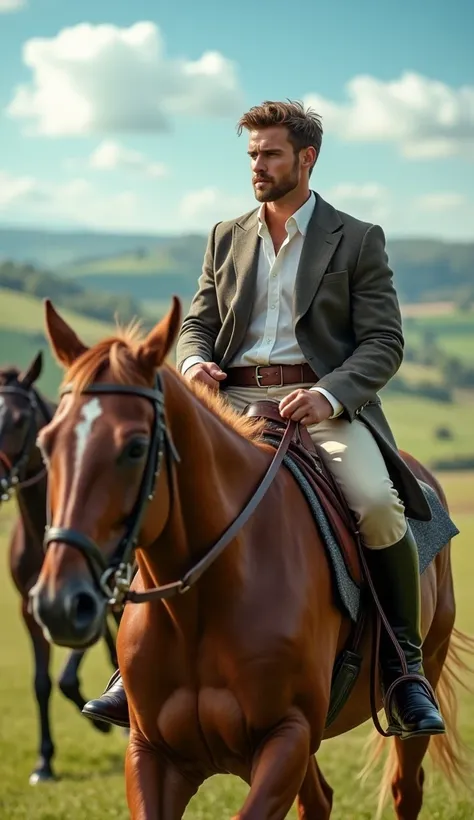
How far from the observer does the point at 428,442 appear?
73500 mm

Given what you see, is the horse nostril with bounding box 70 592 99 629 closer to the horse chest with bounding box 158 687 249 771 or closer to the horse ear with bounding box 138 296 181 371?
the horse ear with bounding box 138 296 181 371

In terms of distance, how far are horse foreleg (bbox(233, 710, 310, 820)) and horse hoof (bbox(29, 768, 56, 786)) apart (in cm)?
705

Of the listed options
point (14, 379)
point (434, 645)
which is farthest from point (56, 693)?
point (434, 645)

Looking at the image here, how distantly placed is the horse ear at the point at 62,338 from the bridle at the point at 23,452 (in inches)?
240

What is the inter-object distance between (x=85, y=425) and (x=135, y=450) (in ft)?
0.56

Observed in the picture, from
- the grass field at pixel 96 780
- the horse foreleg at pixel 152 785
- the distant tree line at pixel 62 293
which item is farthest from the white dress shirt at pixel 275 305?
the distant tree line at pixel 62 293

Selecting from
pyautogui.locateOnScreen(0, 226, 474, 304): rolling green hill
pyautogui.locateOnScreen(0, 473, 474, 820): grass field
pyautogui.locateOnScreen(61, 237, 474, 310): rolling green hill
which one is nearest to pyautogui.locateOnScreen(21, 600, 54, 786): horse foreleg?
pyautogui.locateOnScreen(0, 473, 474, 820): grass field

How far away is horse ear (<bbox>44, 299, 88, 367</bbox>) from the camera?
13.3 ft

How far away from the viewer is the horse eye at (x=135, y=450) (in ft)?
12.2

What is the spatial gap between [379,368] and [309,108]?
4.16 feet

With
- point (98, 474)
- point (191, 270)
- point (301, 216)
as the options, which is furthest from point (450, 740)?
point (191, 270)

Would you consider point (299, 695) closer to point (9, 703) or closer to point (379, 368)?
point (379, 368)

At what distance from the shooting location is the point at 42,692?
1130 cm

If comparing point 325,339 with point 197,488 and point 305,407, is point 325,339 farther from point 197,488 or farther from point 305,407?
point 197,488
